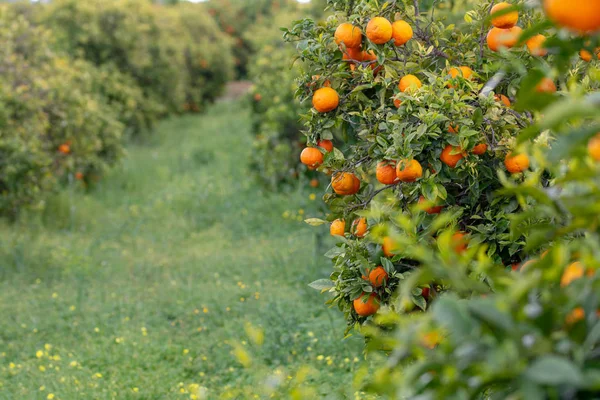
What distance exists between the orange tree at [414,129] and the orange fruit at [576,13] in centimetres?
108


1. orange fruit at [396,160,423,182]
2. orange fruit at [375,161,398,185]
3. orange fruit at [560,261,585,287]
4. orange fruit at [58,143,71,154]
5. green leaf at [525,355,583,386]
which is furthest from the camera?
orange fruit at [58,143,71,154]

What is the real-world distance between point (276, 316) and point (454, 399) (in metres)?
3.37

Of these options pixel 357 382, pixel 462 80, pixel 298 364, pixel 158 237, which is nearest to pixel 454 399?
pixel 357 382

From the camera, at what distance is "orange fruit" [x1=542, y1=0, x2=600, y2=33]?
0.81m

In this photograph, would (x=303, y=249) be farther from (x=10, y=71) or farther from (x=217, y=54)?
(x=217, y=54)

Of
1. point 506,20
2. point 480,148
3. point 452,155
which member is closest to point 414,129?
point 452,155

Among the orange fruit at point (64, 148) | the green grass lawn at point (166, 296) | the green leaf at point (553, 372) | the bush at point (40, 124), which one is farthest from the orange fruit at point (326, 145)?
the orange fruit at point (64, 148)

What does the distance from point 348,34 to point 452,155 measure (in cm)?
56

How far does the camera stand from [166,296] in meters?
4.81

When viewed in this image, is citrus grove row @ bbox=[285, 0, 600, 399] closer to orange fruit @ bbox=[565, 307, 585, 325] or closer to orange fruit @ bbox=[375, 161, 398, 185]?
orange fruit @ bbox=[375, 161, 398, 185]

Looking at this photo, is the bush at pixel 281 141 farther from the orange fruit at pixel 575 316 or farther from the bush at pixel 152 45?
the orange fruit at pixel 575 316

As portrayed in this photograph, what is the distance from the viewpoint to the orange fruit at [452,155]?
207 cm

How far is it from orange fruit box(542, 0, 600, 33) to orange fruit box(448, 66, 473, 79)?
1.37 meters

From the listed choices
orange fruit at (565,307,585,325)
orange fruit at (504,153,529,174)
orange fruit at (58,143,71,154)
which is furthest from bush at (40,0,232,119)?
orange fruit at (565,307,585,325)
